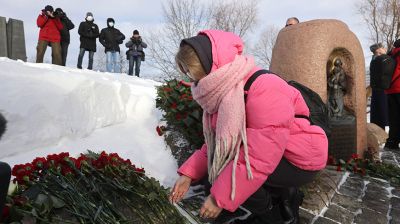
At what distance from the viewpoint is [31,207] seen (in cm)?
194

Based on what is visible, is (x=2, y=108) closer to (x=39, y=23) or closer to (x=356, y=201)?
(x=356, y=201)

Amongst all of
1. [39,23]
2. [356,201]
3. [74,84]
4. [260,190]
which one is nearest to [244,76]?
[260,190]

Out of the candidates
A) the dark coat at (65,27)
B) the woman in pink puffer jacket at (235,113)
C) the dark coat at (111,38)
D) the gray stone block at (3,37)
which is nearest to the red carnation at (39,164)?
the woman in pink puffer jacket at (235,113)

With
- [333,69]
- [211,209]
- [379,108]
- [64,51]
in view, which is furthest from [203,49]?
[64,51]

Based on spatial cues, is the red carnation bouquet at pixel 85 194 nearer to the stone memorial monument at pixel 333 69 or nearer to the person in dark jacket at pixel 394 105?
the stone memorial monument at pixel 333 69

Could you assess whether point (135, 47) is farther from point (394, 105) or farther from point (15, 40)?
point (394, 105)

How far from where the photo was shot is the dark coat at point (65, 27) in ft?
29.0

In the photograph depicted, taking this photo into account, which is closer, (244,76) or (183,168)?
(244,76)

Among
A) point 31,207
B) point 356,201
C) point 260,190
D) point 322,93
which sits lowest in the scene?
point 356,201

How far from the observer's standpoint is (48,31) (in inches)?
337

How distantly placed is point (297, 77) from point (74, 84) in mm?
2591

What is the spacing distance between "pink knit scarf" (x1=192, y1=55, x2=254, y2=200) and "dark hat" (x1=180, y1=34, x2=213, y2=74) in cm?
6

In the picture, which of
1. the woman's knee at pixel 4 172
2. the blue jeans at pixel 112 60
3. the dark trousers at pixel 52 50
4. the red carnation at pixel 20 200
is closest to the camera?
the woman's knee at pixel 4 172

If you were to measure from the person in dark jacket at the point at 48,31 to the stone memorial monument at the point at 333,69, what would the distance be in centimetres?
605
